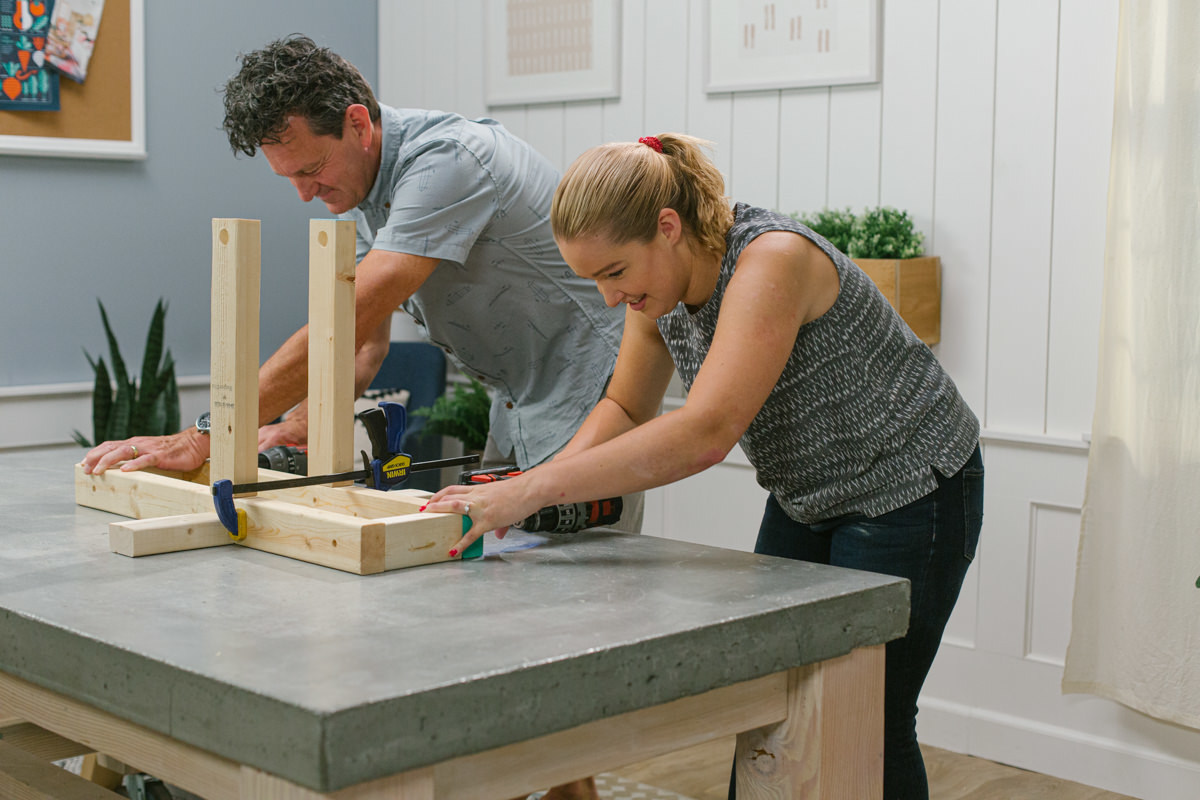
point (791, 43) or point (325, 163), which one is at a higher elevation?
point (791, 43)

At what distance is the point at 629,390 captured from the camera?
6.27 ft

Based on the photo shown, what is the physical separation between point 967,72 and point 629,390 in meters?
1.61

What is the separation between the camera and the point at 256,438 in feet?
5.67

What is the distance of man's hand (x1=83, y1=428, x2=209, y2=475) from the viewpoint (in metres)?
1.89

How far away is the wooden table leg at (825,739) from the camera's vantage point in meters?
1.42

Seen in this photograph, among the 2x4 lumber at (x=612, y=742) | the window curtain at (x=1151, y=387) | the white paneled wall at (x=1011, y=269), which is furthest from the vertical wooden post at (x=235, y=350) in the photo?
the window curtain at (x=1151, y=387)

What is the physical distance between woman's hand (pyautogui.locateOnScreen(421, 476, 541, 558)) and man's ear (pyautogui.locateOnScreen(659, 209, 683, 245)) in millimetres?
382

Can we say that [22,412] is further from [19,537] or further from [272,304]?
[19,537]

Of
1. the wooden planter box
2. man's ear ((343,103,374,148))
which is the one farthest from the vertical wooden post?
the wooden planter box

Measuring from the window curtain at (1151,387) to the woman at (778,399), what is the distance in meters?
1.07

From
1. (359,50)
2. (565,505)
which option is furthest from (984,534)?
(359,50)

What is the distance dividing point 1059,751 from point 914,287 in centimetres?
Result: 117

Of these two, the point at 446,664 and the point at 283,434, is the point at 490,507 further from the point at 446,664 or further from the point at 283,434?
the point at 283,434

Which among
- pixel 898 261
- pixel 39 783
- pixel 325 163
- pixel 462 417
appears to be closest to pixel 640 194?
pixel 325 163
